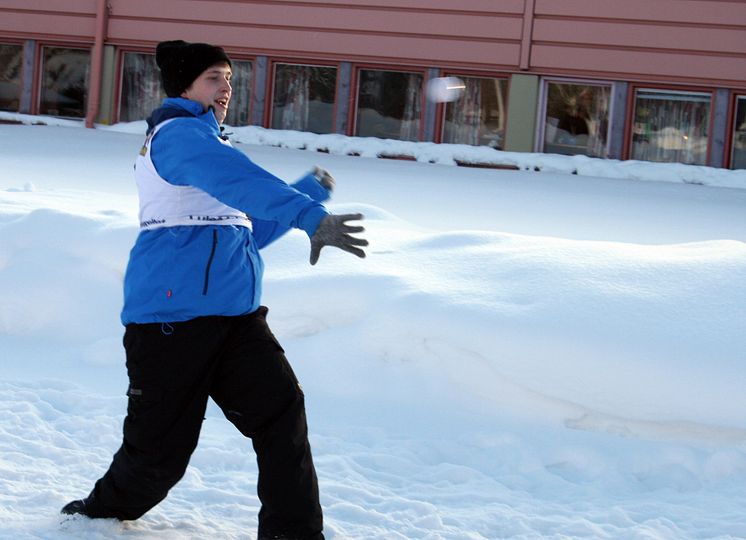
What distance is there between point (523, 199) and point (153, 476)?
6.59 metres

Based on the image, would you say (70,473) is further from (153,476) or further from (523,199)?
(523,199)

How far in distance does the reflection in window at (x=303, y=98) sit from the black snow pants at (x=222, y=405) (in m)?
9.93

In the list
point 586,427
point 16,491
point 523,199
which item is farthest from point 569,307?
point 523,199

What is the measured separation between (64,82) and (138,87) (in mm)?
1052

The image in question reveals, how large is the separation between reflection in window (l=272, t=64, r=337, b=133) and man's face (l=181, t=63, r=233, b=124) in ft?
31.9

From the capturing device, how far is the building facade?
11.3 meters

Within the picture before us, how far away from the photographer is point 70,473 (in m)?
3.83

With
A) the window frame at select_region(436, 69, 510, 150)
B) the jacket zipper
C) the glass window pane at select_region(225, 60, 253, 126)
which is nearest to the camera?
the jacket zipper

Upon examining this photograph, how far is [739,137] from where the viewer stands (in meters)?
11.4

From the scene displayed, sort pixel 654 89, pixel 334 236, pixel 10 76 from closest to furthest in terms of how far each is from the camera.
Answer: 1. pixel 334 236
2. pixel 654 89
3. pixel 10 76

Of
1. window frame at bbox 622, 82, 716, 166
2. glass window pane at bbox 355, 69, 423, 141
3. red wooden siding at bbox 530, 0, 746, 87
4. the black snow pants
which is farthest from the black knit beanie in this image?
glass window pane at bbox 355, 69, 423, 141

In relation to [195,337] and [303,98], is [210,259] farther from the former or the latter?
[303,98]

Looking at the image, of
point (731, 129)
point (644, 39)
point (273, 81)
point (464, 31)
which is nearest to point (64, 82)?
point (273, 81)

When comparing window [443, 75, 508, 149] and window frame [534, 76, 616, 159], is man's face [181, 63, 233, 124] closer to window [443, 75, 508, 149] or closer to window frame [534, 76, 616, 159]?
window frame [534, 76, 616, 159]
